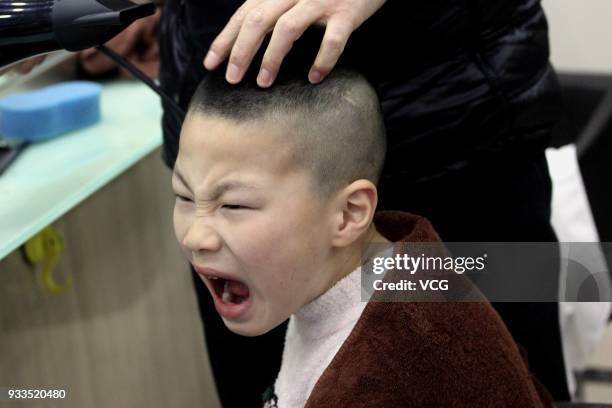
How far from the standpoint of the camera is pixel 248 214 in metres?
0.82

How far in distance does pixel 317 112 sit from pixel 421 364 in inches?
11.0

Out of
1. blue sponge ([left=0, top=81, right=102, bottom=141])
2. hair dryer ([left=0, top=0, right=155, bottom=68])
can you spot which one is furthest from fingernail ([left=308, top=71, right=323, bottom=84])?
blue sponge ([left=0, top=81, right=102, bottom=141])

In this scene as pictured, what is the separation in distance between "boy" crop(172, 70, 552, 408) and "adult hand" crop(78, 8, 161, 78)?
0.88m

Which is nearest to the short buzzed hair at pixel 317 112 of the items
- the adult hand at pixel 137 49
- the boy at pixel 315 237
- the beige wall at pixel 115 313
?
the boy at pixel 315 237

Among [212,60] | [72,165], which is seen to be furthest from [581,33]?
[212,60]

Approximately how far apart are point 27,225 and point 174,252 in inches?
22.8

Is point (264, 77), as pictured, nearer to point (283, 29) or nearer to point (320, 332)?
point (283, 29)

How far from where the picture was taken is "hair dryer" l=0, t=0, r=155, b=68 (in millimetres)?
874

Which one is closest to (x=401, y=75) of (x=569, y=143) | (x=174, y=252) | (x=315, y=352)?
(x=315, y=352)

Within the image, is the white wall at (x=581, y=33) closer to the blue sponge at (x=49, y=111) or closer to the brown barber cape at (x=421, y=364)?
the blue sponge at (x=49, y=111)

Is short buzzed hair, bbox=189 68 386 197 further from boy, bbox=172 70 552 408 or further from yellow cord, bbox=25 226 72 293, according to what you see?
yellow cord, bbox=25 226 72 293

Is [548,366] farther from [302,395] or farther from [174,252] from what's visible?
[174,252]

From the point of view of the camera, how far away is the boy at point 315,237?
0.82 m

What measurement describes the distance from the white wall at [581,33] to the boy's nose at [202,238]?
1289 millimetres
